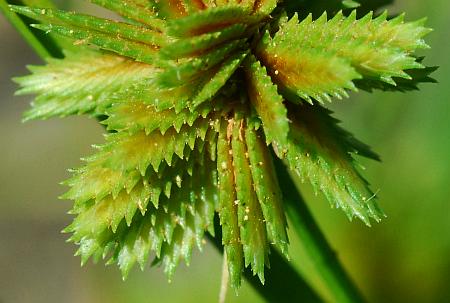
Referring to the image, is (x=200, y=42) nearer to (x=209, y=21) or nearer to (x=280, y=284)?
(x=209, y=21)

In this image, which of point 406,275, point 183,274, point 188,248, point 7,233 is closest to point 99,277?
point 183,274

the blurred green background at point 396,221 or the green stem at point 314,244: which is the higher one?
the green stem at point 314,244

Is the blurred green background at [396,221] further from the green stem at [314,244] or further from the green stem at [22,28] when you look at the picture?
the green stem at [22,28]

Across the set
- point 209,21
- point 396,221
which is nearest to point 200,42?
point 209,21

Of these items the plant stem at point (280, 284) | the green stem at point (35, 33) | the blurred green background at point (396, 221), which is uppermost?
the green stem at point (35, 33)

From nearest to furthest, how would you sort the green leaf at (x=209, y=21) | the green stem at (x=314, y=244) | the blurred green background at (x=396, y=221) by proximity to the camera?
the green leaf at (x=209, y=21)
the green stem at (x=314, y=244)
the blurred green background at (x=396, y=221)

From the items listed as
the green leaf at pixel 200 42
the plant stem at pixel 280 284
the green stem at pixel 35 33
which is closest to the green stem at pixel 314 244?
the plant stem at pixel 280 284

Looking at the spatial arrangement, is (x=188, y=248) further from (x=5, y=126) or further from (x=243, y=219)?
(x=5, y=126)
